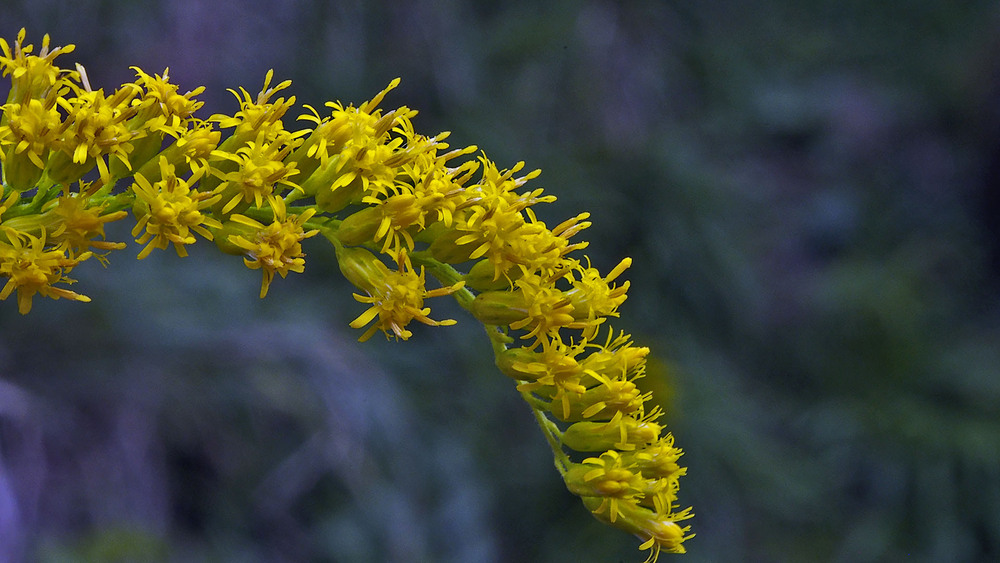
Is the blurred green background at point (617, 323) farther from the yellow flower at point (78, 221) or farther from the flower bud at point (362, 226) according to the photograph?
the flower bud at point (362, 226)

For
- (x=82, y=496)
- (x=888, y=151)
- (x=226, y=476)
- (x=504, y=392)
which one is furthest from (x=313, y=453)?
(x=888, y=151)

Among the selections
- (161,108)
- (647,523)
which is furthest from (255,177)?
(647,523)

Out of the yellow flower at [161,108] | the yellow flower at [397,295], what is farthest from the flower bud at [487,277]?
the yellow flower at [161,108]

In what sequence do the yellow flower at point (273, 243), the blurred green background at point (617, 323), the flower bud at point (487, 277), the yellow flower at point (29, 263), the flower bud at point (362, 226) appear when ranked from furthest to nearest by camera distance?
the blurred green background at point (617, 323) → the flower bud at point (487, 277) → the flower bud at point (362, 226) → the yellow flower at point (273, 243) → the yellow flower at point (29, 263)

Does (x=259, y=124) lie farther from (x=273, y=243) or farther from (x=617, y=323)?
(x=617, y=323)

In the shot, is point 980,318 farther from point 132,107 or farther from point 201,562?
point 132,107

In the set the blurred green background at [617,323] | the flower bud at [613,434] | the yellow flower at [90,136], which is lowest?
the blurred green background at [617,323]
